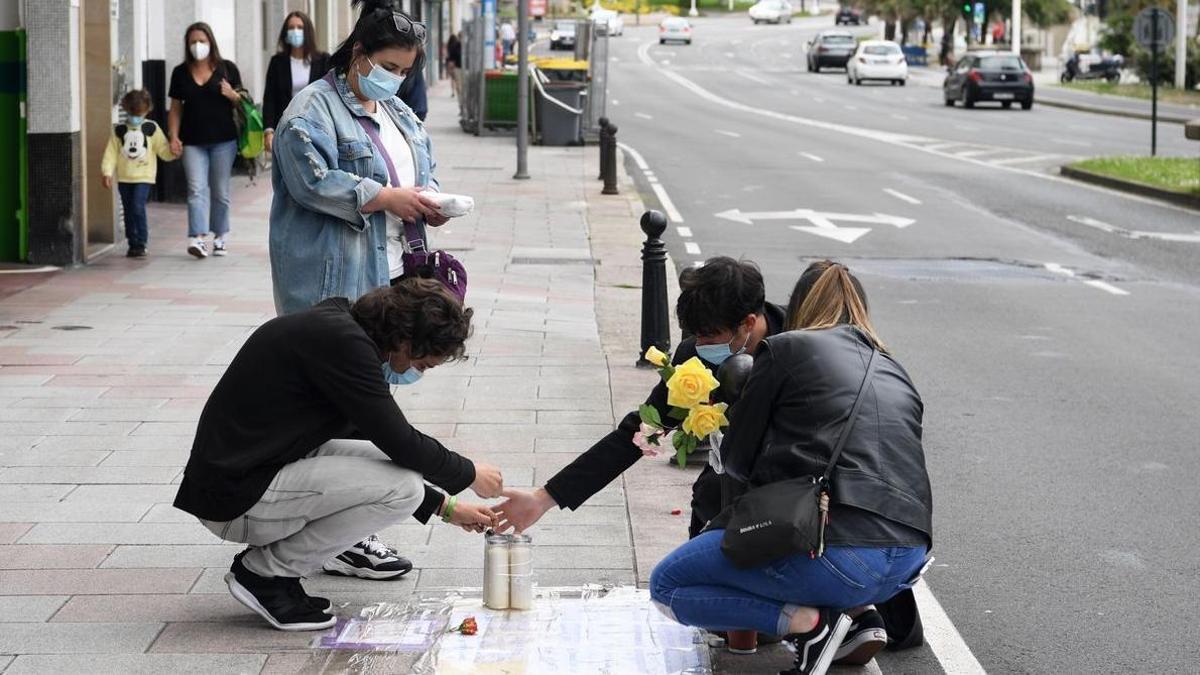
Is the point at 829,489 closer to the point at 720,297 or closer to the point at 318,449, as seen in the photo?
the point at 720,297

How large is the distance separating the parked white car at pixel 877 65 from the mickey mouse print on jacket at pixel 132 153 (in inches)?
1974

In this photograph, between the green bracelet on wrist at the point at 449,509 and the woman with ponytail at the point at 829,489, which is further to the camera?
the green bracelet on wrist at the point at 449,509

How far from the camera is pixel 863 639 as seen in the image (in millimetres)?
5109

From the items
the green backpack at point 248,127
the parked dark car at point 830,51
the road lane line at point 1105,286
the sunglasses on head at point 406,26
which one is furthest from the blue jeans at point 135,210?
the parked dark car at point 830,51

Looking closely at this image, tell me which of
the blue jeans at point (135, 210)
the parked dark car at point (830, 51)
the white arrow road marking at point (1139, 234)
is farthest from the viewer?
the parked dark car at point (830, 51)

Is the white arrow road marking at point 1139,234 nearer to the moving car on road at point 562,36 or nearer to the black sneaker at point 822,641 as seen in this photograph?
the black sneaker at point 822,641

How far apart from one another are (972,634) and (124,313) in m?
7.35

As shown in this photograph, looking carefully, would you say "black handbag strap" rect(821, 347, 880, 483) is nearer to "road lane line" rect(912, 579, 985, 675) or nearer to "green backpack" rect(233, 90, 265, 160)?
"road lane line" rect(912, 579, 985, 675)

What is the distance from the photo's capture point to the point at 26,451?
7707 millimetres

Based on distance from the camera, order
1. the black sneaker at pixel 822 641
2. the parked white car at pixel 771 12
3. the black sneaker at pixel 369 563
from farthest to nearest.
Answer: the parked white car at pixel 771 12 < the black sneaker at pixel 369 563 < the black sneaker at pixel 822 641

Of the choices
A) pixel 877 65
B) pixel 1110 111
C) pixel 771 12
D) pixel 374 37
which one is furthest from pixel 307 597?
pixel 771 12

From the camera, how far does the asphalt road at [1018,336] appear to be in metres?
6.20

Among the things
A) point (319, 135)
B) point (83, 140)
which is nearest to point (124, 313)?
point (83, 140)

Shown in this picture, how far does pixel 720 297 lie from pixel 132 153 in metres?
9.76
